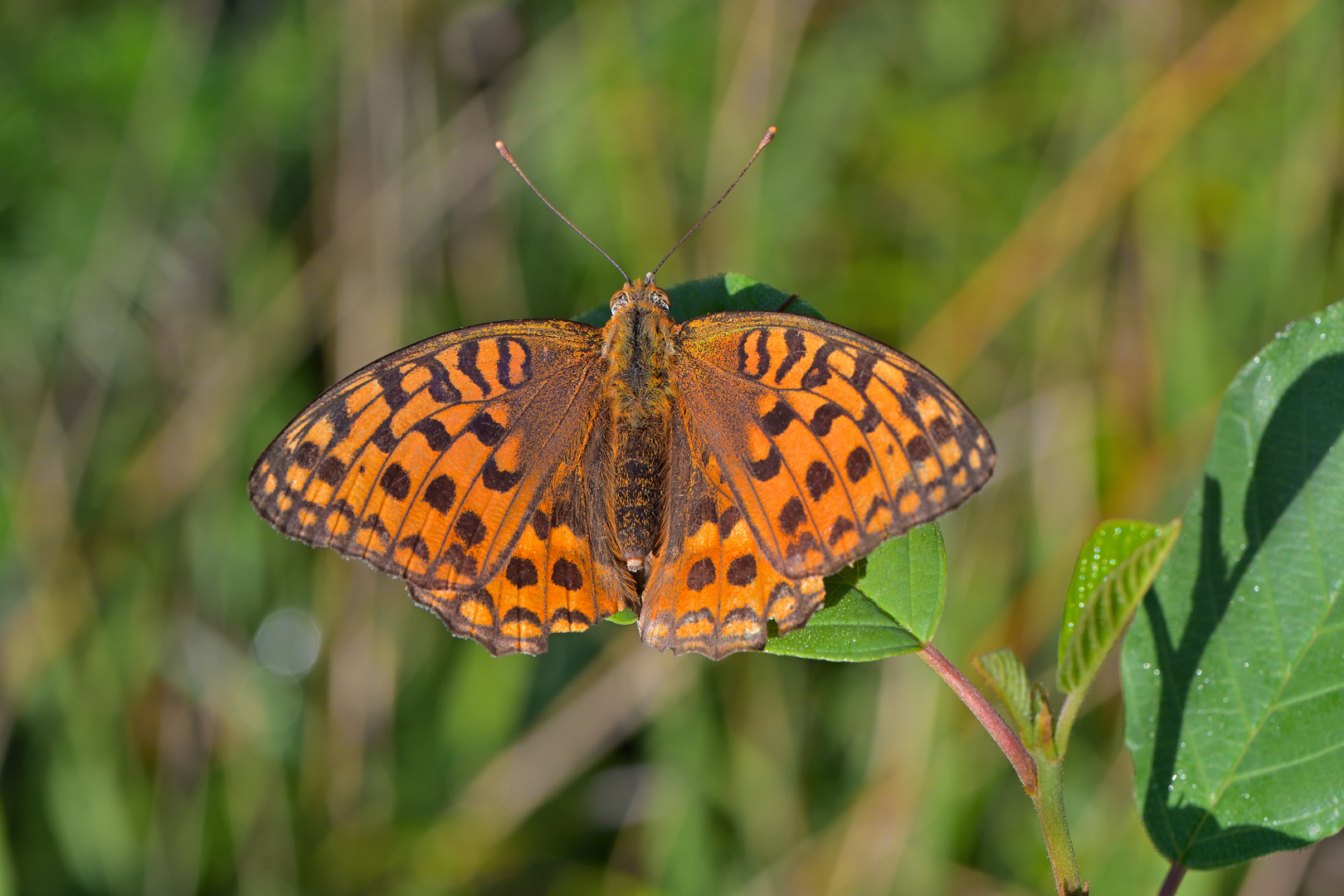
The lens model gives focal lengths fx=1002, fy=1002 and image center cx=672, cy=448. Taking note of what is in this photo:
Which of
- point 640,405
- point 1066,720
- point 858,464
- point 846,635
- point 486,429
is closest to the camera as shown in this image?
point 1066,720

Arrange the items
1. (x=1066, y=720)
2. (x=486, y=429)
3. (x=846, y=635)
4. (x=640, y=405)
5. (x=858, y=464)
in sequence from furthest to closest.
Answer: (x=640, y=405), (x=486, y=429), (x=858, y=464), (x=846, y=635), (x=1066, y=720)

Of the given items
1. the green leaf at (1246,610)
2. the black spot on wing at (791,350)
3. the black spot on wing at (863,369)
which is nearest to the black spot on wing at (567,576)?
the black spot on wing at (791,350)

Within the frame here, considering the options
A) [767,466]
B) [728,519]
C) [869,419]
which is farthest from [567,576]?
[869,419]

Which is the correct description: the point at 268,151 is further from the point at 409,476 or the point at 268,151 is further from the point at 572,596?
the point at 572,596

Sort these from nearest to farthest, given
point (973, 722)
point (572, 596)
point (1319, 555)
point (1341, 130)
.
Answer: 1. point (1319, 555)
2. point (572, 596)
3. point (973, 722)
4. point (1341, 130)

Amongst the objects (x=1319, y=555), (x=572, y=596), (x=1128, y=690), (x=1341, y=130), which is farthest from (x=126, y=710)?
(x=1341, y=130)

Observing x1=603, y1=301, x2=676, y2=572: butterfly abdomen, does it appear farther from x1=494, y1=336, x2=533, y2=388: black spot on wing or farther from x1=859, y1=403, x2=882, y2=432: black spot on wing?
x1=859, y1=403, x2=882, y2=432: black spot on wing

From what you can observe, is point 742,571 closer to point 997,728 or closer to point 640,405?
point 640,405
